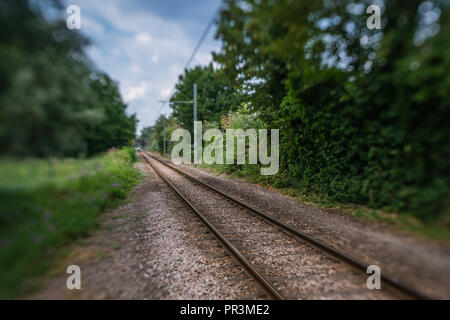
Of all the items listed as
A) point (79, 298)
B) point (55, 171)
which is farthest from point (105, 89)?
point (79, 298)

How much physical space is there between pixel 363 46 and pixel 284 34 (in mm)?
1023

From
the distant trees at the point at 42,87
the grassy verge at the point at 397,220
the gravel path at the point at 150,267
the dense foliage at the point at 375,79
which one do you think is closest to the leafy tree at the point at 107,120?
the distant trees at the point at 42,87

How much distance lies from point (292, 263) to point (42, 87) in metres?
4.17

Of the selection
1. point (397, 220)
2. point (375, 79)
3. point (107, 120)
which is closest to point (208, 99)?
point (107, 120)

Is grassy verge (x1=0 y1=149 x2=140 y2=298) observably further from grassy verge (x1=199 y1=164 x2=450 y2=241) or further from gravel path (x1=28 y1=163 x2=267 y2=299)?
grassy verge (x1=199 y1=164 x2=450 y2=241)

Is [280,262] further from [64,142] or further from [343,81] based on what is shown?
[64,142]

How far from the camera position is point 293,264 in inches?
138

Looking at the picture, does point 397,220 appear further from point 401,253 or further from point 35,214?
point 35,214

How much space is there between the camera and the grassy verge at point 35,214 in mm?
1349

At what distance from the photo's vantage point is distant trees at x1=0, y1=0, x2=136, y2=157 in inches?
53.6

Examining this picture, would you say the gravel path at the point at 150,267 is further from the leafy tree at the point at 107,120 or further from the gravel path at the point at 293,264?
the leafy tree at the point at 107,120

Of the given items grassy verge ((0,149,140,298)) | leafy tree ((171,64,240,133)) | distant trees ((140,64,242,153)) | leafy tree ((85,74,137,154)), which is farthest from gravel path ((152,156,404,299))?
leafy tree ((171,64,240,133))

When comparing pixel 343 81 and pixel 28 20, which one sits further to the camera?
pixel 343 81
